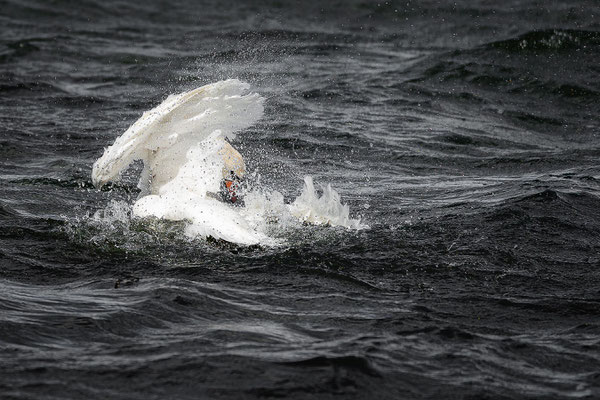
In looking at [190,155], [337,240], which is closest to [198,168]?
[190,155]

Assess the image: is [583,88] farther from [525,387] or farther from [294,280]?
[525,387]

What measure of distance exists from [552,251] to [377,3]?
53.5 feet

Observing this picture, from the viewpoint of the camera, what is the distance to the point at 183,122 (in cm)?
891

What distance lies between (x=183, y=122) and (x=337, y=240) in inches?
71.8

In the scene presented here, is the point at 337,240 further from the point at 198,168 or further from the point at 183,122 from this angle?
the point at 183,122

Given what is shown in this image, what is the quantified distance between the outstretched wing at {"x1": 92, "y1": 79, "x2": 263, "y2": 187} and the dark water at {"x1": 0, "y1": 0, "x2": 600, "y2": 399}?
1.91 feet

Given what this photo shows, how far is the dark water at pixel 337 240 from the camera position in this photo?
19.5ft

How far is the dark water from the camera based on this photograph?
595 centimetres

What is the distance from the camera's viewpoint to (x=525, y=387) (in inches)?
225

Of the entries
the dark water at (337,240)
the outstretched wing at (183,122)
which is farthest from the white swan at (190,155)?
the dark water at (337,240)

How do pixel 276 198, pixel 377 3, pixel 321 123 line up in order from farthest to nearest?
pixel 377 3
pixel 321 123
pixel 276 198

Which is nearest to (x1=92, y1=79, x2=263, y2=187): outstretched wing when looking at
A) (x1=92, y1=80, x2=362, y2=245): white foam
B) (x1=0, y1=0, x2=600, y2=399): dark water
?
(x1=92, y1=80, x2=362, y2=245): white foam

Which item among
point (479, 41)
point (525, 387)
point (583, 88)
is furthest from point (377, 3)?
point (525, 387)

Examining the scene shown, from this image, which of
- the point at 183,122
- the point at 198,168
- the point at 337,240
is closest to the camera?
the point at 337,240
